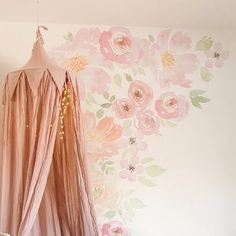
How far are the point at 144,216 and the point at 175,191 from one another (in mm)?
330

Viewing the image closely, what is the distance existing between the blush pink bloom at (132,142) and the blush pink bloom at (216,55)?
35.3 inches

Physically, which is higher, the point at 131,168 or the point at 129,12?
the point at 129,12

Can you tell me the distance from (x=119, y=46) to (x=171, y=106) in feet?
2.23

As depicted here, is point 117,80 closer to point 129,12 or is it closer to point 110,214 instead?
point 129,12

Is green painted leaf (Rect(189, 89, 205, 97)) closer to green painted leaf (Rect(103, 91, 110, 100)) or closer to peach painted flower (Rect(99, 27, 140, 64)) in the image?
peach painted flower (Rect(99, 27, 140, 64))

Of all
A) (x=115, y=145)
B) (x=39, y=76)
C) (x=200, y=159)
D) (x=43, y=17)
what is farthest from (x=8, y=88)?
(x=200, y=159)

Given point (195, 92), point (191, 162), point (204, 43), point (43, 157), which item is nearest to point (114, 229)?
point (191, 162)

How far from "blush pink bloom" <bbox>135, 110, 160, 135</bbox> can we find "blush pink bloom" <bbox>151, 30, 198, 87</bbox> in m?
0.29

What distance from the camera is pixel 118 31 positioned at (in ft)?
9.87

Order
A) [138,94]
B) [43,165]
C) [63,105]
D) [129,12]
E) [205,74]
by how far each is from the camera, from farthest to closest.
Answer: [205,74]
[138,94]
[129,12]
[63,105]
[43,165]

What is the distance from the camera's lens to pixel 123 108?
2.93 m

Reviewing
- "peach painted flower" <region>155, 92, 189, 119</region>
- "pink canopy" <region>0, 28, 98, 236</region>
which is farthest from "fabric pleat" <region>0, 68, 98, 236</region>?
"peach painted flower" <region>155, 92, 189, 119</region>

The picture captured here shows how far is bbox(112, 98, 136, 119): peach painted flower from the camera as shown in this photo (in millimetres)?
2920

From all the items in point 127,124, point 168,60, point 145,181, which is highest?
point 168,60
